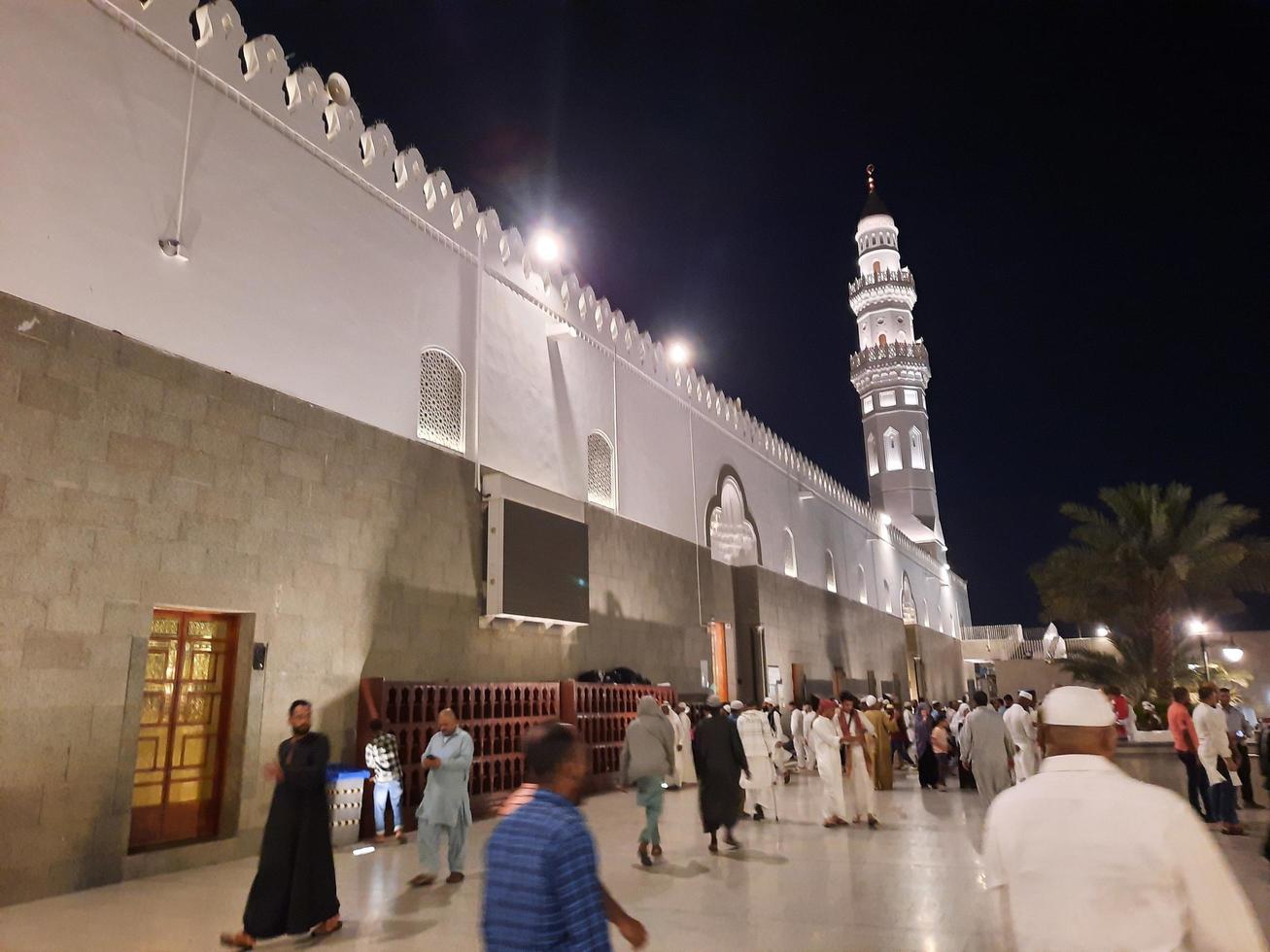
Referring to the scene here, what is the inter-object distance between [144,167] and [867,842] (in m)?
7.70

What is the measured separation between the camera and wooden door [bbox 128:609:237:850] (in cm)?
620

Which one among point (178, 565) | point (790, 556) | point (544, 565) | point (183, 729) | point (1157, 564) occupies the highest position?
point (790, 556)

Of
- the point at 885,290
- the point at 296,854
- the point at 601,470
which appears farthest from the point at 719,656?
the point at 885,290

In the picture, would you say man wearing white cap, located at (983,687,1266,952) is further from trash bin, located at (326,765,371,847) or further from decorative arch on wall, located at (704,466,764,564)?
decorative arch on wall, located at (704,466,764,564)

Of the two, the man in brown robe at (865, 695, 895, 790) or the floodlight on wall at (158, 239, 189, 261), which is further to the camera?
the man in brown robe at (865, 695, 895, 790)

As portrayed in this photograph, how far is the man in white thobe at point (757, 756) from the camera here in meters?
8.12

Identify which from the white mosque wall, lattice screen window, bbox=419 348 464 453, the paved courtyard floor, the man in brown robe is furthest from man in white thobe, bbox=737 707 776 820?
lattice screen window, bbox=419 348 464 453

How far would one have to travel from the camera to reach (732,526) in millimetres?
17125

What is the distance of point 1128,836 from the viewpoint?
1643mm

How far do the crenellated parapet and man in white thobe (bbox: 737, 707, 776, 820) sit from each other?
6123 mm

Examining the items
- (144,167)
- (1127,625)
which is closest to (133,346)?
(144,167)

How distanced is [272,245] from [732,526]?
11223mm

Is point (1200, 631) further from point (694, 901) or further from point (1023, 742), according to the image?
point (694, 901)

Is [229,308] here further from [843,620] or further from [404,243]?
[843,620]
